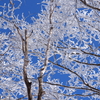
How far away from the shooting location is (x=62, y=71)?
418 centimetres

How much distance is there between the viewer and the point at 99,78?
13.7 ft

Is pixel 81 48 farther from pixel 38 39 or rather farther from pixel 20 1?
pixel 20 1

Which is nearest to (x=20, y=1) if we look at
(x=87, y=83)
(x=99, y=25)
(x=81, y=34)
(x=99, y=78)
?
(x=81, y=34)

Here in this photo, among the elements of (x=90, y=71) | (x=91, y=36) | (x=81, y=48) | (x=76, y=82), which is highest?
(x=91, y=36)

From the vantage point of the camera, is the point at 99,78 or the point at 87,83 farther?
the point at 99,78

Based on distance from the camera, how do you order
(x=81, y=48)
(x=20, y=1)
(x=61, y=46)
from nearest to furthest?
1. (x=20, y=1)
2. (x=81, y=48)
3. (x=61, y=46)

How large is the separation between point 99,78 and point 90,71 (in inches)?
10.6

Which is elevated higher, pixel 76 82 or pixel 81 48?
pixel 81 48

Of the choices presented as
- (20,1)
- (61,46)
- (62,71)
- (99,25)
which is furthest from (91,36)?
(20,1)

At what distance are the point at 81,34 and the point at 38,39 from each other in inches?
37.7

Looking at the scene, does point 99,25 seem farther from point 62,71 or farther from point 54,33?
point 62,71

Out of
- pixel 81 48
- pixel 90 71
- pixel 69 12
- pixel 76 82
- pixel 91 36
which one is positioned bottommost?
pixel 76 82

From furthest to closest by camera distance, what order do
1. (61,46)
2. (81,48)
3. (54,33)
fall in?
(61,46) → (81,48) → (54,33)

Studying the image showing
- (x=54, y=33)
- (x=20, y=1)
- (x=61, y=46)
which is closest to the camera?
(x=20, y=1)
